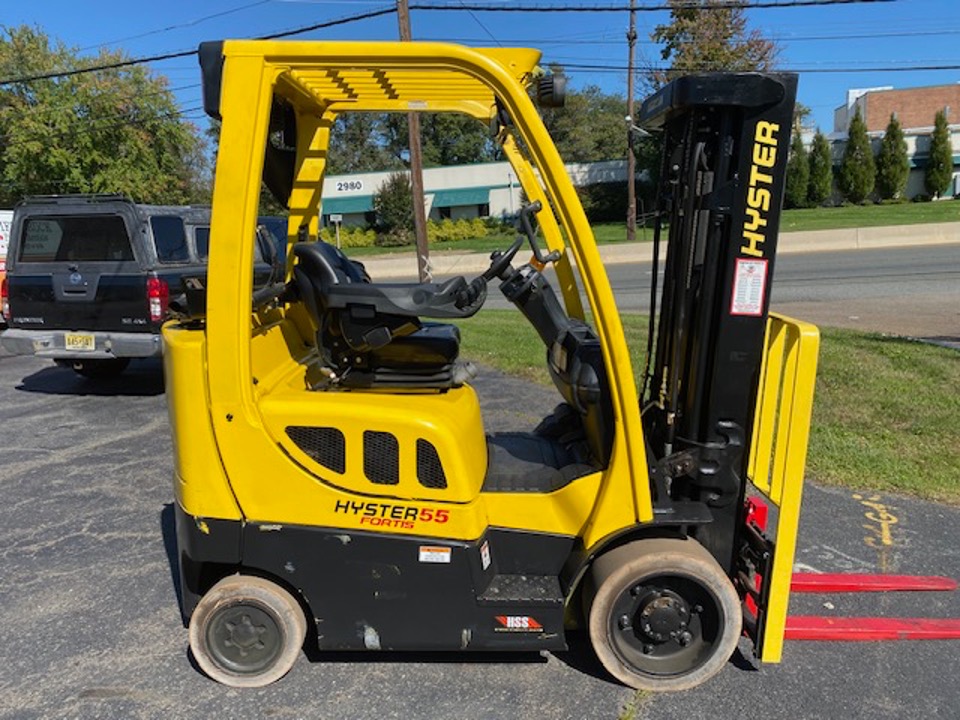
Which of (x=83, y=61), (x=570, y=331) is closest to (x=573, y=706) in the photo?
(x=570, y=331)

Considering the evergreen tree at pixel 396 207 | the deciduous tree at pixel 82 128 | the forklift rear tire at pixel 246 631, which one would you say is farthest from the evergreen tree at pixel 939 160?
the forklift rear tire at pixel 246 631

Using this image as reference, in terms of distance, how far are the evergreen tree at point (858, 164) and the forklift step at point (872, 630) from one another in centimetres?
3936

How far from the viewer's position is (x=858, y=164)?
3644 centimetres

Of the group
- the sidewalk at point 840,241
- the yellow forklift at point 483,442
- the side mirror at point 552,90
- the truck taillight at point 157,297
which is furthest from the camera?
the sidewalk at point 840,241

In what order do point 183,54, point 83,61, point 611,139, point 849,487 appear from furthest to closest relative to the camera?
point 611,139 < point 83,61 < point 183,54 < point 849,487

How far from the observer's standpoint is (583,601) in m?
2.88

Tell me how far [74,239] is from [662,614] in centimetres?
762

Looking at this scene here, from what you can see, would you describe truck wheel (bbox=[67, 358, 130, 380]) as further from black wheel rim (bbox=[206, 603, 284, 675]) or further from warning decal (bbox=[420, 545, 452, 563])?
warning decal (bbox=[420, 545, 452, 563])

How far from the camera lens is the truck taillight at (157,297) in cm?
745

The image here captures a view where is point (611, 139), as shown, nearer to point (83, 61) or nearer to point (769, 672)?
point (83, 61)

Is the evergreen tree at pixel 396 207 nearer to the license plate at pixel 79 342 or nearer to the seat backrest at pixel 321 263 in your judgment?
the license plate at pixel 79 342

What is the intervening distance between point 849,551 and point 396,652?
265 centimetres

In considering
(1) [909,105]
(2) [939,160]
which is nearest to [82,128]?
(2) [939,160]

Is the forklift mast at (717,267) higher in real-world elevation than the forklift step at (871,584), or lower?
higher
